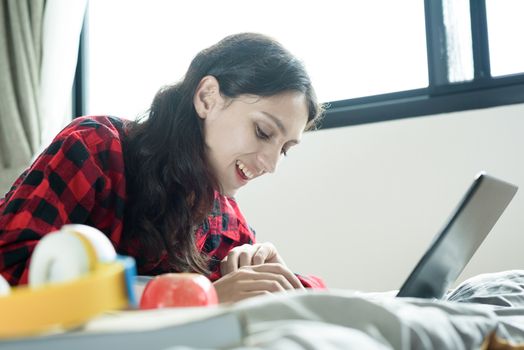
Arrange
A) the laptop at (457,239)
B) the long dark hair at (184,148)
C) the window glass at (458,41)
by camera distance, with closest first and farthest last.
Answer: the laptop at (457,239), the long dark hair at (184,148), the window glass at (458,41)

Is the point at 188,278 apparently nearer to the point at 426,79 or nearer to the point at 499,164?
the point at 499,164

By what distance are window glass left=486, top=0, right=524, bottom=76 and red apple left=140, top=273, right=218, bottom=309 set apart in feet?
6.75

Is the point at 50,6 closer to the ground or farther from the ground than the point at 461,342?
farther from the ground

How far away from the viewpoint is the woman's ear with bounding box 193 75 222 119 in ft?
5.38

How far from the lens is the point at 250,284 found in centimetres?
121

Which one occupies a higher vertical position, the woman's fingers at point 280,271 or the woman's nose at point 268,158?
the woman's nose at point 268,158

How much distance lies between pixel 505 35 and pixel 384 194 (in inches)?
26.6

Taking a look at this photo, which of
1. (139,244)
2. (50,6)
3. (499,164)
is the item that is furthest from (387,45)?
(139,244)

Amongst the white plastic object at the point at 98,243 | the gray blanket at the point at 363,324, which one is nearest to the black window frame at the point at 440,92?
the gray blanket at the point at 363,324

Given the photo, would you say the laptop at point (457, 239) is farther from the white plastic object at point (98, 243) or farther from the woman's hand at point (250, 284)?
the white plastic object at point (98, 243)

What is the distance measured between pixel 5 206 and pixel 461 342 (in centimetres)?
92

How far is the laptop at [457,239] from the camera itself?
3.52ft

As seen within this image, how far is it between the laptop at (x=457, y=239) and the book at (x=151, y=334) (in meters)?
0.56

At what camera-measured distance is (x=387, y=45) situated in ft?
9.02
